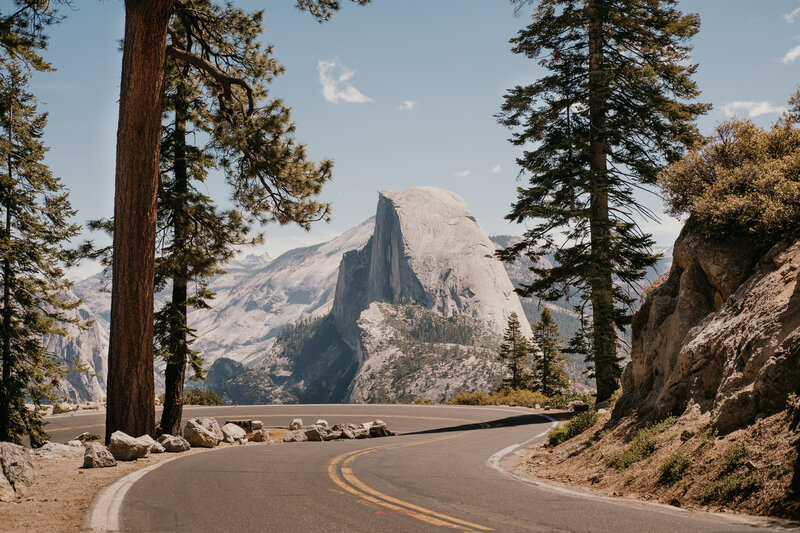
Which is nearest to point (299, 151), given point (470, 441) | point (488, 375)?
point (470, 441)

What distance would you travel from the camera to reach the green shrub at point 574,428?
502 inches

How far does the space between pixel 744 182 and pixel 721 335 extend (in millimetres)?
2860

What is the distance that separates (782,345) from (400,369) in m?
190

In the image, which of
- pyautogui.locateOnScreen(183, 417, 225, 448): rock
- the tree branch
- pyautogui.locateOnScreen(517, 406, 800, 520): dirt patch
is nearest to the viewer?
pyautogui.locateOnScreen(517, 406, 800, 520): dirt patch

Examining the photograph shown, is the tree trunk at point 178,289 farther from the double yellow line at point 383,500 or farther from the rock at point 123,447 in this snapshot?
the double yellow line at point 383,500

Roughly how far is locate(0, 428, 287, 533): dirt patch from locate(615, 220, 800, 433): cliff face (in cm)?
787

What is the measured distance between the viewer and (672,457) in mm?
7090

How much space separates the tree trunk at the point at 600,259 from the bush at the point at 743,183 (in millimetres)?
7919

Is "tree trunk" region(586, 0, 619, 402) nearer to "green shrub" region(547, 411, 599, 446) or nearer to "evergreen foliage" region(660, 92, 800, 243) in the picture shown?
"green shrub" region(547, 411, 599, 446)

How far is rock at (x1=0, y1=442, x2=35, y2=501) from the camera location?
6.24 m

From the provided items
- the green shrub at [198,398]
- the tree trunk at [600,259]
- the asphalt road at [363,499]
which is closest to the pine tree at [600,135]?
the tree trunk at [600,259]

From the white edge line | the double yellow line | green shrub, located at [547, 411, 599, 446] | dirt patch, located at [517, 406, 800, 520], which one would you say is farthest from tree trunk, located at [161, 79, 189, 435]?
dirt patch, located at [517, 406, 800, 520]

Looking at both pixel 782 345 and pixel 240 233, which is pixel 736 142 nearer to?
pixel 782 345

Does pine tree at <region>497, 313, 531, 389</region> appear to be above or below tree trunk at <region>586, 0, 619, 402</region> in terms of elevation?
below
